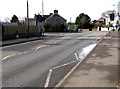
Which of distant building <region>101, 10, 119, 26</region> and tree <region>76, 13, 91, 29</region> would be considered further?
tree <region>76, 13, 91, 29</region>

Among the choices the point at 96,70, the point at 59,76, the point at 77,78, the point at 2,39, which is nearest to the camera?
the point at 77,78

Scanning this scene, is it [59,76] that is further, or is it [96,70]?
[96,70]

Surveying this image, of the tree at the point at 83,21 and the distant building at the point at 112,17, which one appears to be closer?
the distant building at the point at 112,17

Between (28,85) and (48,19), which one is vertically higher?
(48,19)

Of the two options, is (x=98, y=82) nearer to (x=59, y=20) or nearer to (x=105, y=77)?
(x=105, y=77)

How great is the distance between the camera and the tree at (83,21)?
132 metres

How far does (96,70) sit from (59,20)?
95.8m

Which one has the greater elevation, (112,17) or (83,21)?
(83,21)

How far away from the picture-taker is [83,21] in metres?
132

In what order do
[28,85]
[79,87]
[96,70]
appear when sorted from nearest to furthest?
[79,87] < [28,85] < [96,70]

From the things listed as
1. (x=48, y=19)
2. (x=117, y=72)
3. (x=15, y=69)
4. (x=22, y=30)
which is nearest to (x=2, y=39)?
(x=22, y=30)

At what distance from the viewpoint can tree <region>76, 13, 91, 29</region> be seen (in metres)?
132

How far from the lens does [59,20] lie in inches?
4144

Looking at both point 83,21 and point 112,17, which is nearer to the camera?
point 112,17
